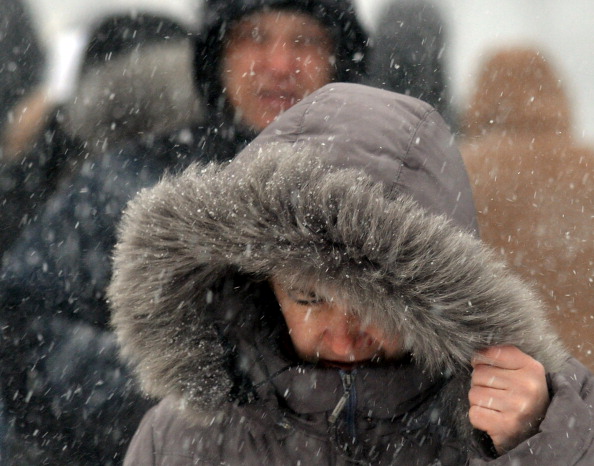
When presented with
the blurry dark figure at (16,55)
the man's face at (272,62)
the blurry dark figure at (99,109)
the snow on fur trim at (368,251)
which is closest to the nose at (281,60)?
the man's face at (272,62)

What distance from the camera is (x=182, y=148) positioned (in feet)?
7.63

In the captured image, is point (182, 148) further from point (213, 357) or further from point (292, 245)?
point (292, 245)

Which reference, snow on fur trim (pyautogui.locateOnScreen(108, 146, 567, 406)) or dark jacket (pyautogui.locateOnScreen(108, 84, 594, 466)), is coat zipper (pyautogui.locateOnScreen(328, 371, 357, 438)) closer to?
dark jacket (pyautogui.locateOnScreen(108, 84, 594, 466))

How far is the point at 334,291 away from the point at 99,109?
48.8 inches

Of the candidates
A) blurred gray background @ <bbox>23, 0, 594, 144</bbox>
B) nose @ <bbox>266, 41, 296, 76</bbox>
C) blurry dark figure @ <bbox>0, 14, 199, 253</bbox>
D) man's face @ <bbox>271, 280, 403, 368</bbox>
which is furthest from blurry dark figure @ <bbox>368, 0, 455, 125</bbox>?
man's face @ <bbox>271, 280, 403, 368</bbox>

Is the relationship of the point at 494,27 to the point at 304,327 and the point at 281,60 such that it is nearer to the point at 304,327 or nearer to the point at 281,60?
the point at 281,60

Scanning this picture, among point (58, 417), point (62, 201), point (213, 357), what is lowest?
point (58, 417)

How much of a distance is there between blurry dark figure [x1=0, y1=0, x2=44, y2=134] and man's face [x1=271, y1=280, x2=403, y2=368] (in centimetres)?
119

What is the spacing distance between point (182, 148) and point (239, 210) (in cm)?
97

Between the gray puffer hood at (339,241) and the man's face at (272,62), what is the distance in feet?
2.35

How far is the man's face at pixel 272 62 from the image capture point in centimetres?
227

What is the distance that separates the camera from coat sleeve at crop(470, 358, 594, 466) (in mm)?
1240

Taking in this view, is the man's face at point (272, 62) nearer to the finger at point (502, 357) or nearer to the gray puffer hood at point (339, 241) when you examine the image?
the gray puffer hood at point (339, 241)

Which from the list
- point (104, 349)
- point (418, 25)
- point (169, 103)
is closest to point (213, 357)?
point (104, 349)
